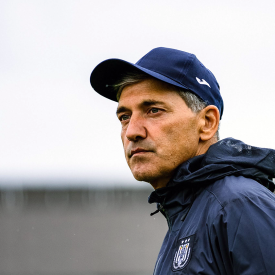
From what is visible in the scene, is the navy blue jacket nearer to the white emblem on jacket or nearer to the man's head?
the white emblem on jacket

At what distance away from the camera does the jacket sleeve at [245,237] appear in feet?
4.68

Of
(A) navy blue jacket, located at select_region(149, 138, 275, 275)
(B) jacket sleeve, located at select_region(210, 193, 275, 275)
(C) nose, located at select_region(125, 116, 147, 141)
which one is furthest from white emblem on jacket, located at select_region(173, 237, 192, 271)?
(C) nose, located at select_region(125, 116, 147, 141)

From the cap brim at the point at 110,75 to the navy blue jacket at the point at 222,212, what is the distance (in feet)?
1.62

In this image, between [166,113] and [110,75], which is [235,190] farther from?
[110,75]

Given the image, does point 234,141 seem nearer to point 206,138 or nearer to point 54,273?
point 206,138

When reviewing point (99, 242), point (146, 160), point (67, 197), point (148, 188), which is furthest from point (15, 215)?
point (146, 160)

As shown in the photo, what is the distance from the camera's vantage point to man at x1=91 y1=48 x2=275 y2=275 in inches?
58.9

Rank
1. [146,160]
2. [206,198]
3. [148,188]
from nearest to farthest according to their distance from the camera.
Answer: [206,198], [146,160], [148,188]

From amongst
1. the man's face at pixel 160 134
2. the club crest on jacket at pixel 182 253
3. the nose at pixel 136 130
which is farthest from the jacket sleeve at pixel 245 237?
the nose at pixel 136 130

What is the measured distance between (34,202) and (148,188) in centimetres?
436

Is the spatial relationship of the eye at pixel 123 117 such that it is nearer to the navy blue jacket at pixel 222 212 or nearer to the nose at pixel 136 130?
the nose at pixel 136 130

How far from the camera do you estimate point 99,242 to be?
1523cm

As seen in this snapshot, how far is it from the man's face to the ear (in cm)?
4

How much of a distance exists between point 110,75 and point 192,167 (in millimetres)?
771
